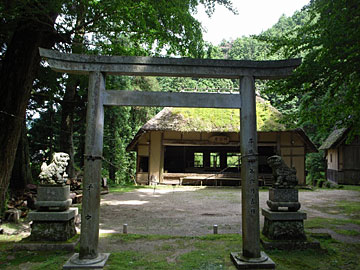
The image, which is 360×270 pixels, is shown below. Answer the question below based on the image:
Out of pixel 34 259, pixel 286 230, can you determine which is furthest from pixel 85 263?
pixel 286 230

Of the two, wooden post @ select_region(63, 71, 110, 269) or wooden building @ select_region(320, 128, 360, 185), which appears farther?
wooden building @ select_region(320, 128, 360, 185)

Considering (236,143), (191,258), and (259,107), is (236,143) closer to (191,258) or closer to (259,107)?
(259,107)

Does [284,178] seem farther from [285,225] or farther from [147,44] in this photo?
[147,44]

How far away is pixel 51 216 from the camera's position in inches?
192

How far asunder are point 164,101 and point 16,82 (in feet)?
15.5

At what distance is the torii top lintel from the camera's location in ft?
13.8

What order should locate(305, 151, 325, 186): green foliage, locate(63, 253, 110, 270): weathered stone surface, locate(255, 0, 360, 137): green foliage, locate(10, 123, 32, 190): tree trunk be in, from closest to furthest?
locate(63, 253, 110, 270): weathered stone surface
locate(255, 0, 360, 137): green foliage
locate(10, 123, 32, 190): tree trunk
locate(305, 151, 325, 186): green foliage

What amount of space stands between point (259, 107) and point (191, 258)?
15.0 meters

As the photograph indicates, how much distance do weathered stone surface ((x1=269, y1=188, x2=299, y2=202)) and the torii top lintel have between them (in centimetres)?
234

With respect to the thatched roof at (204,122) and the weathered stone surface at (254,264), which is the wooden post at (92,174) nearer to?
the weathered stone surface at (254,264)

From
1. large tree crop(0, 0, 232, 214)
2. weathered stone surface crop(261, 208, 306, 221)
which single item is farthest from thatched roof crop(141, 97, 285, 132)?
weathered stone surface crop(261, 208, 306, 221)

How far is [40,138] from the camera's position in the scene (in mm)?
16969

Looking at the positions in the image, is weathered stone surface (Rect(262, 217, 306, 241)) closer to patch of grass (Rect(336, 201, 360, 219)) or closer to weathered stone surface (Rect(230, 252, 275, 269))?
weathered stone surface (Rect(230, 252, 275, 269))

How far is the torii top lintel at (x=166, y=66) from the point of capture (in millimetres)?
4215
